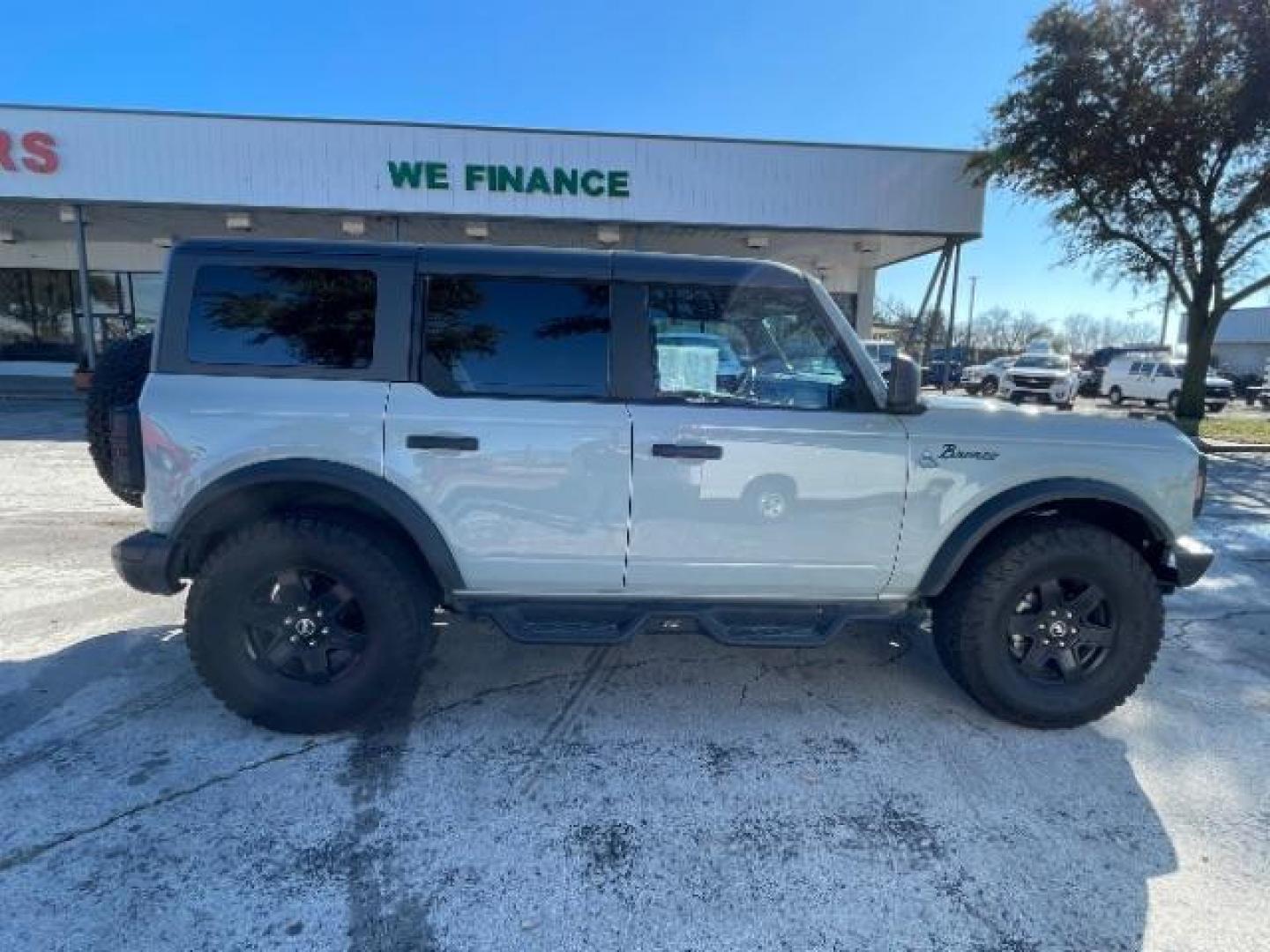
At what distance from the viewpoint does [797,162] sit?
43.9ft

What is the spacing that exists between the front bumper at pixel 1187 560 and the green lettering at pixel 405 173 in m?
13.6

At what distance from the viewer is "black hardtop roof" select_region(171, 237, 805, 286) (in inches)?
114

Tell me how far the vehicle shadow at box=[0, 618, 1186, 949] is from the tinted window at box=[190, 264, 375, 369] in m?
1.62

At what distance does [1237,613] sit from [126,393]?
672 cm

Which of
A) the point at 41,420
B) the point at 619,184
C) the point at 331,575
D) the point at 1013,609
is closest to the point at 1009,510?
the point at 1013,609

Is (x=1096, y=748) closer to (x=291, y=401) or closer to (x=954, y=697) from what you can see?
(x=954, y=697)

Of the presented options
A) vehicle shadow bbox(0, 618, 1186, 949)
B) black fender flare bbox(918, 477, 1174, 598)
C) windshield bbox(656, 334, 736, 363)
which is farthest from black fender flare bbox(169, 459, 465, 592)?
black fender flare bbox(918, 477, 1174, 598)

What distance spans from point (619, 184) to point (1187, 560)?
40.6 feet

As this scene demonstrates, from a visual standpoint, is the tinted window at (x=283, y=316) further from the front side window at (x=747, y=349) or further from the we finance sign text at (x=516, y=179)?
the we finance sign text at (x=516, y=179)

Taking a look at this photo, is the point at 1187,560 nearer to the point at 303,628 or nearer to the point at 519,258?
the point at 519,258

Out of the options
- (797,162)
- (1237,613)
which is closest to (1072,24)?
(797,162)

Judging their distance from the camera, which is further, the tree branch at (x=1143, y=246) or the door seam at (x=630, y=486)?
the tree branch at (x=1143, y=246)

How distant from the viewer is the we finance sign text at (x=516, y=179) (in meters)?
13.3

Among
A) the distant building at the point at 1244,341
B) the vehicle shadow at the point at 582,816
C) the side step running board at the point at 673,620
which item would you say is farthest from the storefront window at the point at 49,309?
the distant building at the point at 1244,341
